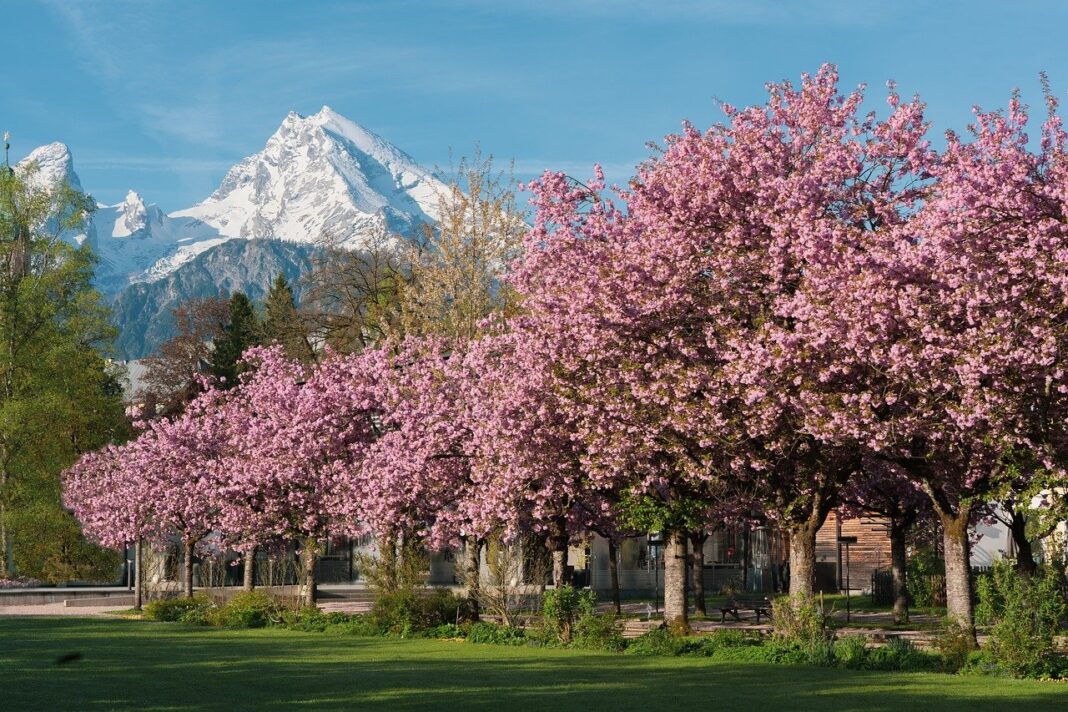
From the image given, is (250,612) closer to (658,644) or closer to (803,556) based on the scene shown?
(658,644)

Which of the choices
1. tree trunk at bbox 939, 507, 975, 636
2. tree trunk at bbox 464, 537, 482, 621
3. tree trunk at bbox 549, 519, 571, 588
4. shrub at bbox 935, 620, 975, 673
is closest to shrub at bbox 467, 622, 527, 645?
tree trunk at bbox 464, 537, 482, 621

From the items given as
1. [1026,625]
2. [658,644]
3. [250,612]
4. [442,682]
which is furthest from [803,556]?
[250,612]

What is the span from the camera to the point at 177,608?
43438 millimetres

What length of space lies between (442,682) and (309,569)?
2061cm

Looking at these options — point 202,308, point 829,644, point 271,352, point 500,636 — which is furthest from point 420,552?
point 202,308

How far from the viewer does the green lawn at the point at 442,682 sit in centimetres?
1909

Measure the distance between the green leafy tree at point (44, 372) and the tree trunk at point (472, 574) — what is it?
94.7 ft

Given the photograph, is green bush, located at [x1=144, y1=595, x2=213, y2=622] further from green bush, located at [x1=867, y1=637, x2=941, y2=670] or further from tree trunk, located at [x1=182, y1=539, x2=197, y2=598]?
green bush, located at [x1=867, y1=637, x2=941, y2=670]

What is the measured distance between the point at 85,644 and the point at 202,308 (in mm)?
88023

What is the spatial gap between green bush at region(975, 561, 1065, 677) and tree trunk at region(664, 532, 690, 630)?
939 cm

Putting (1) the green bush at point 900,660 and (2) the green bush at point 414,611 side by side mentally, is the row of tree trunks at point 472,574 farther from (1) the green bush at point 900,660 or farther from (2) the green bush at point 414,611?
(1) the green bush at point 900,660

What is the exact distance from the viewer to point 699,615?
135 feet

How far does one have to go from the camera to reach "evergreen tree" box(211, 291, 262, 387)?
9412 centimetres

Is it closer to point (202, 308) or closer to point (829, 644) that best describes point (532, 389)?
point (829, 644)
